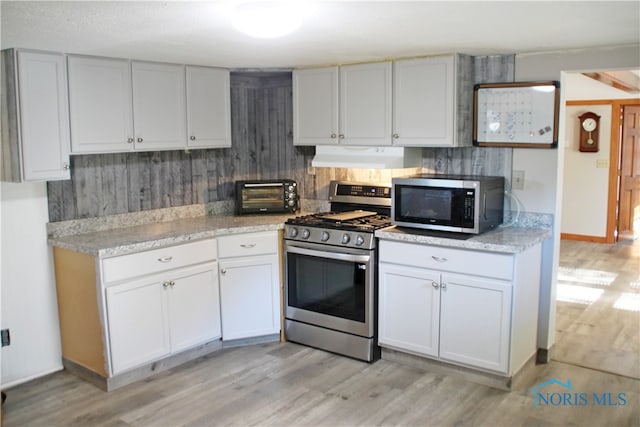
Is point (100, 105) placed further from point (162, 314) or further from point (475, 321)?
point (475, 321)

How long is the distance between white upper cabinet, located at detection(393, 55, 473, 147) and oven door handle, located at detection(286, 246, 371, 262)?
84 centimetres

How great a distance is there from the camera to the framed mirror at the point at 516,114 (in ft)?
12.0

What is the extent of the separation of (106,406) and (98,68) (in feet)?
6.56

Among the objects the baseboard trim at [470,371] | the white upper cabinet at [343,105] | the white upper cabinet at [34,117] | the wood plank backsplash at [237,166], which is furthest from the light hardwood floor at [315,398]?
the white upper cabinet at [343,105]

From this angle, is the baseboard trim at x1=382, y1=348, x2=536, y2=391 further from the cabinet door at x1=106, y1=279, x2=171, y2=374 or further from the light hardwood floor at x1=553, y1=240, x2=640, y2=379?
the cabinet door at x1=106, y1=279, x2=171, y2=374

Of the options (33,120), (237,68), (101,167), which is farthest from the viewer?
(237,68)

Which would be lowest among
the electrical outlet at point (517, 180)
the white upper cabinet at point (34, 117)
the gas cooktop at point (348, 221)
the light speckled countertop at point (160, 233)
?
the light speckled countertop at point (160, 233)

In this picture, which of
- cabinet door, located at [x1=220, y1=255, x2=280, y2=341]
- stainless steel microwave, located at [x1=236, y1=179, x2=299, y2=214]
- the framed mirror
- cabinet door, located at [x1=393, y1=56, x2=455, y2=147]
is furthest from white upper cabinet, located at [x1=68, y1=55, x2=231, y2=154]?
the framed mirror

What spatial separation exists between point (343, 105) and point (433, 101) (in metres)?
0.71

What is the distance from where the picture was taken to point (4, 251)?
348 centimetres

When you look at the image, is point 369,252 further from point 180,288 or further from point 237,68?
point 237,68

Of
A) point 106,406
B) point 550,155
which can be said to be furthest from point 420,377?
point 106,406

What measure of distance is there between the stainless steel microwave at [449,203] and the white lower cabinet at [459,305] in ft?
0.63

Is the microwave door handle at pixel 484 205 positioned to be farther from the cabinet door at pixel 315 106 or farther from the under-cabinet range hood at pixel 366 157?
the cabinet door at pixel 315 106
